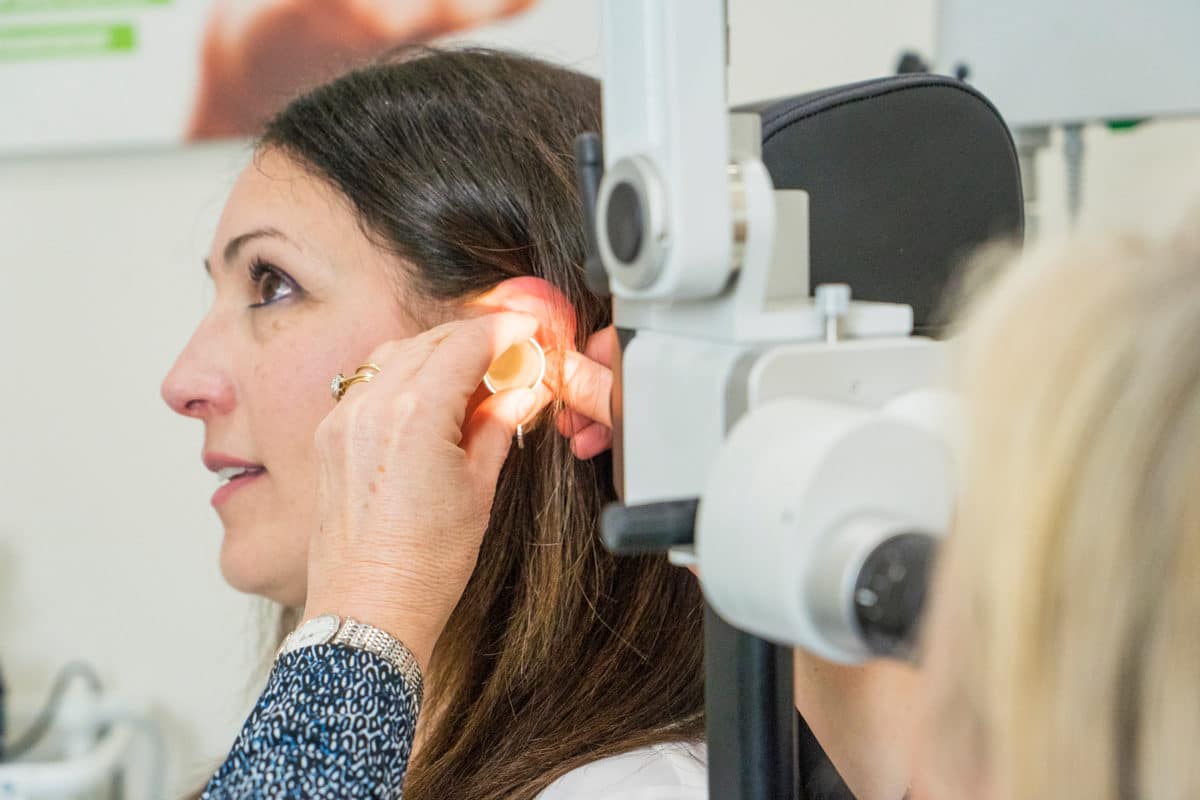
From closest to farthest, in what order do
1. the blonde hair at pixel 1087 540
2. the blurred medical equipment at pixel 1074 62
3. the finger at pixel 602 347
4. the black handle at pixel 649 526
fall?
the blonde hair at pixel 1087 540
the black handle at pixel 649 526
the finger at pixel 602 347
the blurred medical equipment at pixel 1074 62

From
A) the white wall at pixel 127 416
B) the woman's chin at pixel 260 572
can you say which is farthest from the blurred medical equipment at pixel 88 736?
the woman's chin at pixel 260 572

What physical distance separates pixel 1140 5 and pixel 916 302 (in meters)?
0.61

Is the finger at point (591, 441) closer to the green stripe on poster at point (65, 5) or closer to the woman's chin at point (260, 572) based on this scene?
the woman's chin at point (260, 572)

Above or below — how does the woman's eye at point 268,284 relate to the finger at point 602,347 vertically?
above

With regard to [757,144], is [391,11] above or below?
above

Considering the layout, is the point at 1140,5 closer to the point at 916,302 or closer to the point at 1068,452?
the point at 916,302

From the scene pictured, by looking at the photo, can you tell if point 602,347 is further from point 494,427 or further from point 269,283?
point 269,283

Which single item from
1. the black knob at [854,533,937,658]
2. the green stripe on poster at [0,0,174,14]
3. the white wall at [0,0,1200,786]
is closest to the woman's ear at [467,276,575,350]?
the black knob at [854,533,937,658]

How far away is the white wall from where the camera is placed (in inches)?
59.2

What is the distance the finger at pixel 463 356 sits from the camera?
72 cm

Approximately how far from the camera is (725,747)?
1.65 ft

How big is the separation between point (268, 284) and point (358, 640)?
17.3 inches

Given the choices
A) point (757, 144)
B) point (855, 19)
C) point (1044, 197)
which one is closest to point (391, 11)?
point (855, 19)

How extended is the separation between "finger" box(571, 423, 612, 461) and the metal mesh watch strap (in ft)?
0.81
